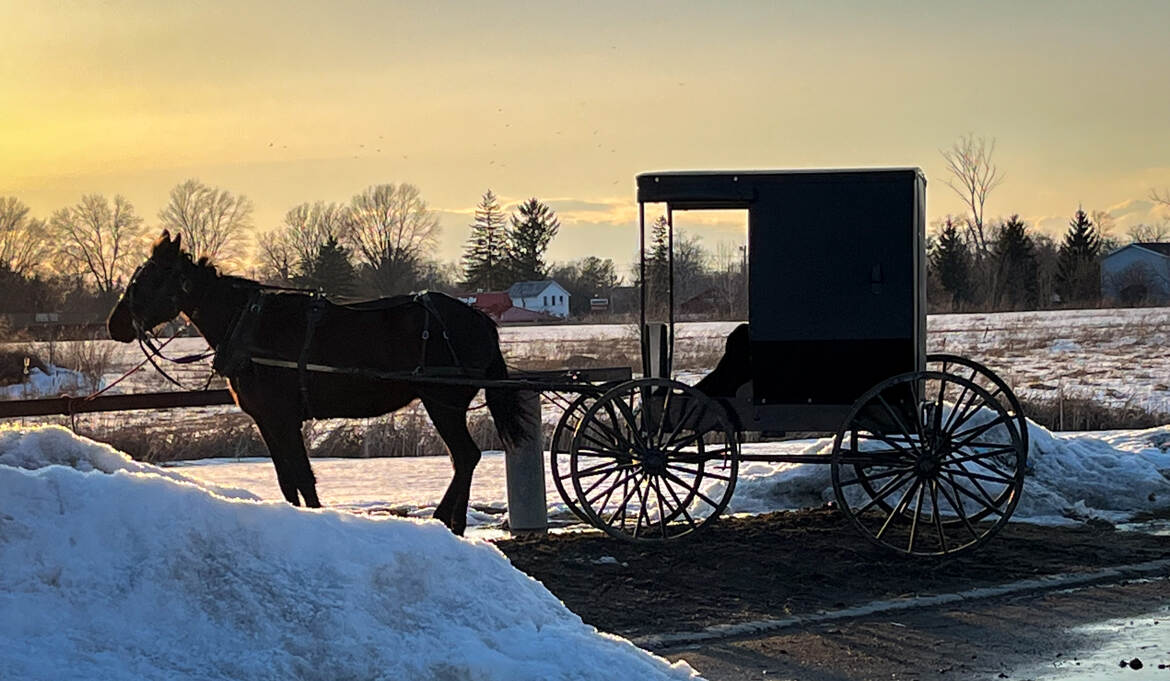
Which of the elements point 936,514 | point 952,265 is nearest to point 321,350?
point 936,514

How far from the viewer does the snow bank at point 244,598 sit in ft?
11.3

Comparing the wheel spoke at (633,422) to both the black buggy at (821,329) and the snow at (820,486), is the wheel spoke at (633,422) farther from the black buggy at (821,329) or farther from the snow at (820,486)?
the snow at (820,486)

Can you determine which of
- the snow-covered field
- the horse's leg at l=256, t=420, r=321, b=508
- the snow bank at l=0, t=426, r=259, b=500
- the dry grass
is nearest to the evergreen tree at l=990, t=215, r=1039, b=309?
the snow-covered field

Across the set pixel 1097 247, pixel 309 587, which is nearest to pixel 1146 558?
pixel 309 587

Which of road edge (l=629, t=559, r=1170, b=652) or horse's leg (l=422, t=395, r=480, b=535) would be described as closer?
road edge (l=629, t=559, r=1170, b=652)

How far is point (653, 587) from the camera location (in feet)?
25.6

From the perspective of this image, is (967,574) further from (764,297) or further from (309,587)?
(309,587)

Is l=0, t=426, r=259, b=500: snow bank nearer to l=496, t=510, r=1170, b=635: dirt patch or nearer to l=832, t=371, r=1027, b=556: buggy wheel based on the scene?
l=496, t=510, r=1170, b=635: dirt patch

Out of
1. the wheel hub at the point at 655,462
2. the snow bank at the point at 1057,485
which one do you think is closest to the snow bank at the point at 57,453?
the wheel hub at the point at 655,462

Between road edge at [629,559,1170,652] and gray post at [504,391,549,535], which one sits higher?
gray post at [504,391,549,535]

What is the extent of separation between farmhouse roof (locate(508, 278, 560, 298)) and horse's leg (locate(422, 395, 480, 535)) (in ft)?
193

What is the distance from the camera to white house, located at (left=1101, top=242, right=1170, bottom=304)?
6588 centimetres

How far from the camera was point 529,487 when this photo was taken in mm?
9750

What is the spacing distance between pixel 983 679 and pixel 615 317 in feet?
149
